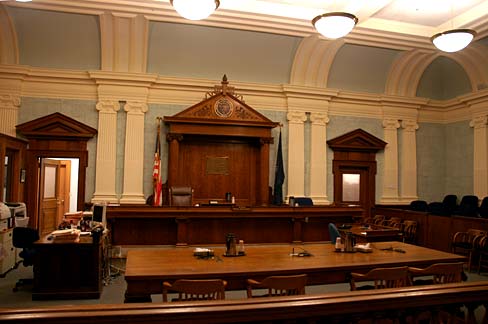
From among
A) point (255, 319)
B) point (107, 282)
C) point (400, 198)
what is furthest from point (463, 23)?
point (255, 319)

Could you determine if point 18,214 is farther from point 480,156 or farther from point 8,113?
point 480,156

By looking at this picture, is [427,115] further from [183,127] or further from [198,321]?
[198,321]

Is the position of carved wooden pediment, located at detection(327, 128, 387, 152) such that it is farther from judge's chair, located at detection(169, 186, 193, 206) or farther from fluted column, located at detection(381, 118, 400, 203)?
judge's chair, located at detection(169, 186, 193, 206)

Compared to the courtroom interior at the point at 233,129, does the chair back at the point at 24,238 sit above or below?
below

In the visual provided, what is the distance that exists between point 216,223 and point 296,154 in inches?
135

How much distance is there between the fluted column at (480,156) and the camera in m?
10.7

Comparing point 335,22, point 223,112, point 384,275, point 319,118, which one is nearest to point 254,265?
point 384,275

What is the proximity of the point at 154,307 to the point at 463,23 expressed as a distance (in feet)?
31.1

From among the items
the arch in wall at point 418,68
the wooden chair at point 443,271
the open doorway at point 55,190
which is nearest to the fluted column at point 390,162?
the arch in wall at point 418,68

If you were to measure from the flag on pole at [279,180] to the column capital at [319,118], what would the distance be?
121cm

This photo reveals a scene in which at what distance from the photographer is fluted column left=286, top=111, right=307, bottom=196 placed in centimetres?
1070

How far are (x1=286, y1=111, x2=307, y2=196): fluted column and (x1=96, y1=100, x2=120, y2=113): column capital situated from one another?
14.2 feet

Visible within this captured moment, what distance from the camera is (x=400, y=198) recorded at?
11672 mm

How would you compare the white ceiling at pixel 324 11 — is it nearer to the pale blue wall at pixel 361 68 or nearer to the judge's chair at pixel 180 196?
the pale blue wall at pixel 361 68
